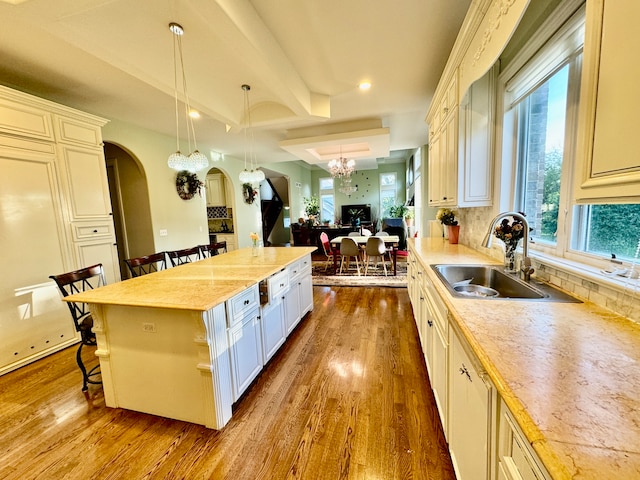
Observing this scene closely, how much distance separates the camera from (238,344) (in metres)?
1.82

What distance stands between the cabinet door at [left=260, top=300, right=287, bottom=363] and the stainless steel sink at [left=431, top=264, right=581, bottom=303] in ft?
4.59

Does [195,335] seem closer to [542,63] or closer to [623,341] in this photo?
[623,341]

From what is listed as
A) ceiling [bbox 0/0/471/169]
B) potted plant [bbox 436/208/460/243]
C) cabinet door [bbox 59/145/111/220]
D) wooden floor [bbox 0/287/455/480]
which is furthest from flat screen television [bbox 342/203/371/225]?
cabinet door [bbox 59/145/111/220]

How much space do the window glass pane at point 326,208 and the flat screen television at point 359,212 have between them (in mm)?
641

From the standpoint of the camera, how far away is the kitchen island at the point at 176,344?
5.13 ft

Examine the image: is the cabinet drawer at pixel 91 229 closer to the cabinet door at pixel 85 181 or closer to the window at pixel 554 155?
the cabinet door at pixel 85 181

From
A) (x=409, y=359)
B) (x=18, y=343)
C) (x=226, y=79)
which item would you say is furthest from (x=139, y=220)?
(x=409, y=359)

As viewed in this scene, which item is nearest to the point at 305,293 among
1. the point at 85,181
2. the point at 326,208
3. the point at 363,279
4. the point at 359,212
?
the point at 363,279

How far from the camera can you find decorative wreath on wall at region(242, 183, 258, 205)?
643 cm

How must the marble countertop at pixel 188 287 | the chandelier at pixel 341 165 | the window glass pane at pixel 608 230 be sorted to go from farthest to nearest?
1. the chandelier at pixel 341 165
2. the marble countertop at pixel 188 287
3. the window glass pane at pixel 608 230

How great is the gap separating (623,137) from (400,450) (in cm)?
171

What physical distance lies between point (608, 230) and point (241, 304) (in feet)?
6.88

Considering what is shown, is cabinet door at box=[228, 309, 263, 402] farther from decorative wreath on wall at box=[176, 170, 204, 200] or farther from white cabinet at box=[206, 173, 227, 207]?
white cabinet at box=[206, 173, 227, 207]

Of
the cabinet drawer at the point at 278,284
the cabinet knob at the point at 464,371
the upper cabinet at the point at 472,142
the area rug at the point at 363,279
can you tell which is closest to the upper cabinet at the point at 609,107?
the cabinet knob at the point at 464,371
